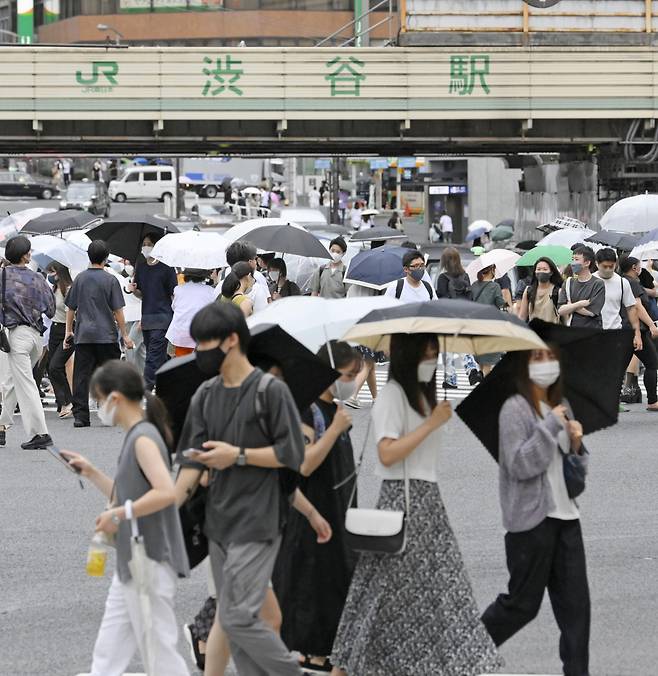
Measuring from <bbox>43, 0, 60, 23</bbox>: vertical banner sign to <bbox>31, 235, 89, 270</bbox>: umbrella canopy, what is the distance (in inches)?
3687

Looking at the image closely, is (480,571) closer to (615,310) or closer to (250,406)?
(250,406)

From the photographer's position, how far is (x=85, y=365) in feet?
47.7

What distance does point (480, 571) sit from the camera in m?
8.84

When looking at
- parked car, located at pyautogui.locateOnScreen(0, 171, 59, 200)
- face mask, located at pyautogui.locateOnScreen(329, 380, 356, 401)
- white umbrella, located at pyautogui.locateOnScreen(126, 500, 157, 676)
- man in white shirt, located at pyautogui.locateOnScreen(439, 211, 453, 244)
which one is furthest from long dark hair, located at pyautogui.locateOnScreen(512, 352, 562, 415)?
parked car, located at pyautogui.locateOnScreen(0, 171, 59, 200)

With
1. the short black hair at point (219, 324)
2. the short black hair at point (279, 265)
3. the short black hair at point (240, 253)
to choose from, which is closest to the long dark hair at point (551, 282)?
the short black hair at point (279, 265)

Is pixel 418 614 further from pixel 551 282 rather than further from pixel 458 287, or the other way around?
pixel 458 287

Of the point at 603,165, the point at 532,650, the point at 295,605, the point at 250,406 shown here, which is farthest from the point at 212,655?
the point at 603,165

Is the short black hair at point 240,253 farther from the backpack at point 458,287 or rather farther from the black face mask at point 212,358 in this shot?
the black face mask at point 212,358

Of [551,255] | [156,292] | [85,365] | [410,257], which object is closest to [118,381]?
[85,365]

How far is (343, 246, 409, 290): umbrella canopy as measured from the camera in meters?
16.0

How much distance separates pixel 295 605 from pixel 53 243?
35.5 feet

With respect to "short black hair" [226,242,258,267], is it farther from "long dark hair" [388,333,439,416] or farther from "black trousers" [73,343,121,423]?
"long dark hair" [388,333,439,416]

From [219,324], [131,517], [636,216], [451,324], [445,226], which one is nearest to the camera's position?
[131,517]

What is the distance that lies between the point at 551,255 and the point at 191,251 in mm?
5434
